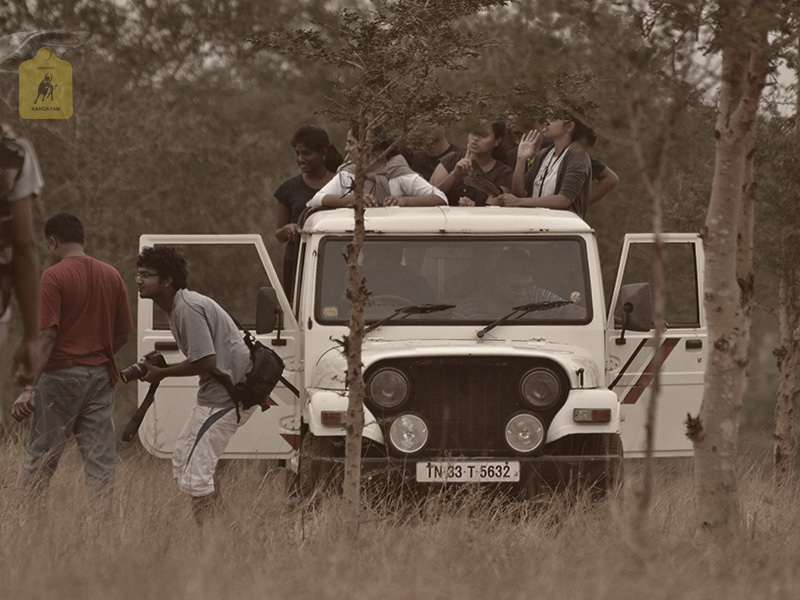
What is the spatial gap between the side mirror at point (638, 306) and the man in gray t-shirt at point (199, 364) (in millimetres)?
2146

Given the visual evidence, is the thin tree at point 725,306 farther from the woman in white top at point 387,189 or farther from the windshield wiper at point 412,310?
the woman in white top at point 387,189

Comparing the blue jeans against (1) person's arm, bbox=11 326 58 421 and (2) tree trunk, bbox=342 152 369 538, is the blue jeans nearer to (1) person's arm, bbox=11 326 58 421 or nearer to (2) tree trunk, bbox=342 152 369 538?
(1) person's arm, bbox=11 326 58 421

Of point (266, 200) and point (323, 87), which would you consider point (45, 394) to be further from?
point (323, 87)

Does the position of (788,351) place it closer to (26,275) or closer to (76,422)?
(76,422)

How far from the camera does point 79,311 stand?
7742mm

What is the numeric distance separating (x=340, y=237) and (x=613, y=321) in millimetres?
1735

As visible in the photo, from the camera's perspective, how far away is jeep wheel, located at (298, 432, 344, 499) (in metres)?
7.54

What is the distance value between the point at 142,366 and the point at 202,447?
52 centimetres

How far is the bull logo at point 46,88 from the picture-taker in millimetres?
13680

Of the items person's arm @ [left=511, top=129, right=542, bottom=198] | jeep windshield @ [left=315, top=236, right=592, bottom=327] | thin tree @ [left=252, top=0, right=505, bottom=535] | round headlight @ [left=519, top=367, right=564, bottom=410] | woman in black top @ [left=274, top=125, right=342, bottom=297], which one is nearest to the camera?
thin tree @ [left=252, top=0, right=505, bottom=535]

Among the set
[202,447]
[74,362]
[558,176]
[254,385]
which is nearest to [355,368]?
[254,385]

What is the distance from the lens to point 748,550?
234 inches

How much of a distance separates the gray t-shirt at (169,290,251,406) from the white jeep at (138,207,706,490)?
18.6 inches

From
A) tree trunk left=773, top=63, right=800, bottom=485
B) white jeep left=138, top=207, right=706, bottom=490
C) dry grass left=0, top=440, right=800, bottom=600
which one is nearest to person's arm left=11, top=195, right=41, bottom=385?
dry grass left=0, top=440, right=800, bottom=600
